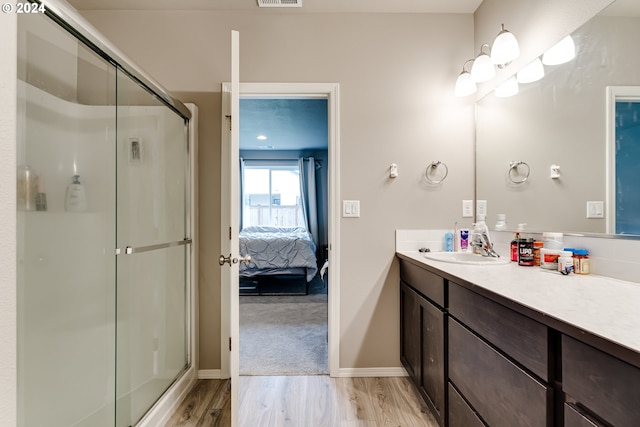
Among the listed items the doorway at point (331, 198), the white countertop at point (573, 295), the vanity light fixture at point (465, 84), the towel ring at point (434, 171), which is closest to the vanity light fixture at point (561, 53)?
the vanity light fixture at point (465, 84)

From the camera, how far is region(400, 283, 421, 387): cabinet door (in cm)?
173

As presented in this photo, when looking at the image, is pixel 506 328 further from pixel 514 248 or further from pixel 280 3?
pixel 280 3

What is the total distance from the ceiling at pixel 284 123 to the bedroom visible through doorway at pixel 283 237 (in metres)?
0.01

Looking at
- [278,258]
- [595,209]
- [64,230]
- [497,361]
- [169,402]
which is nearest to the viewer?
[497,361]

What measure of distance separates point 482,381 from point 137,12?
292 centimetres

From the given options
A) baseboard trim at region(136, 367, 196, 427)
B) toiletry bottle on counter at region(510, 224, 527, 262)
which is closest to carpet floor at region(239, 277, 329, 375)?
baseboard trim at region(136, 367, 196, 427)

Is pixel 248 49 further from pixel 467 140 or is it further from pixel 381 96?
pixel 467 140

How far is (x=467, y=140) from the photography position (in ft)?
6.95

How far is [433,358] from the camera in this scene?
1.49 metres

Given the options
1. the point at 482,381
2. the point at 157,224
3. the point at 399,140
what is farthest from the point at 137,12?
the point at 482,381

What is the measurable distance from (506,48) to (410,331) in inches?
69.1

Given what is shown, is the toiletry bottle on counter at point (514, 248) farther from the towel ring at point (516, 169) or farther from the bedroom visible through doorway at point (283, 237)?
the bedroom visible through doorway at point (283, 237)

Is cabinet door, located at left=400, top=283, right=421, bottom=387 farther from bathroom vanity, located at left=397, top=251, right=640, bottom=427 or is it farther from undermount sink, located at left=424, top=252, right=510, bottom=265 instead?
undermount sink, located at left=424, top=252, right=510, bottom=265
